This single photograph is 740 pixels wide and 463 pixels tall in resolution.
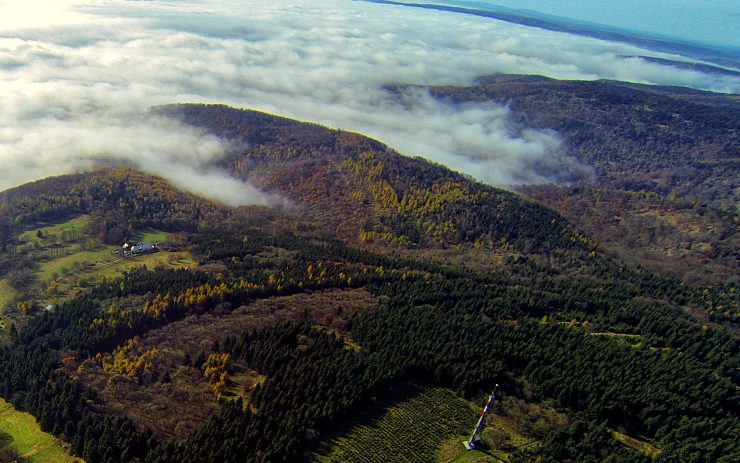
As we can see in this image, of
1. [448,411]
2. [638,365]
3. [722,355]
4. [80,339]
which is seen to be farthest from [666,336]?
[80,339]

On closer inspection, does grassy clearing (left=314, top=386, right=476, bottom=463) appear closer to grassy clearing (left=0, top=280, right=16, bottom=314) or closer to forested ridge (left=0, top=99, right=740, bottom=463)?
forested ridge (left=0, top=99, right=740, bottom=463)

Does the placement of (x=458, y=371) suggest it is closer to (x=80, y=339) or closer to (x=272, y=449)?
(x=272, y=449)

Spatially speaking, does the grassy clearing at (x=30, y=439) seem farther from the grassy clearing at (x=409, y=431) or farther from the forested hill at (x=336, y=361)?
the grassy clearing at (x=409, y=431)

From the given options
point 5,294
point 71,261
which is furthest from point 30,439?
point 71,261

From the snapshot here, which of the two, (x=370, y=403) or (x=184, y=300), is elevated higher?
(x=370, y=403)

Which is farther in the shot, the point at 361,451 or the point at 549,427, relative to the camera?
the point at 549,427

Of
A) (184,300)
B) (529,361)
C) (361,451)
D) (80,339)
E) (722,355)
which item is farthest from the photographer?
(184,300)
